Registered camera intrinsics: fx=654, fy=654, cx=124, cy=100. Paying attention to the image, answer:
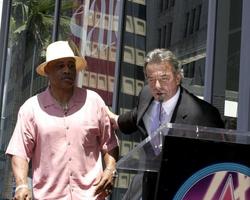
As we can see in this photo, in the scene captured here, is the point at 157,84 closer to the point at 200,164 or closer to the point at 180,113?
the point at 180,113

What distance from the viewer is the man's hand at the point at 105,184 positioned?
4090mm

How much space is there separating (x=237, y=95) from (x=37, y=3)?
544 cm

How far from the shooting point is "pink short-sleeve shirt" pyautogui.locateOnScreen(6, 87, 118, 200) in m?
4.08

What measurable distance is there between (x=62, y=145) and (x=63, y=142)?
20 mm

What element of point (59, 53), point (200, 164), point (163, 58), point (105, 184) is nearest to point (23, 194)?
point (105, 184)

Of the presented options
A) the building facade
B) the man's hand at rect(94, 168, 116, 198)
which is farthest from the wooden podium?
the man's hand at rect(94, 168, 116, 198)

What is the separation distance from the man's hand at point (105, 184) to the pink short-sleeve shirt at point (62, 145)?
0.06m

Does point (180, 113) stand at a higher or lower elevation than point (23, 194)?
higher

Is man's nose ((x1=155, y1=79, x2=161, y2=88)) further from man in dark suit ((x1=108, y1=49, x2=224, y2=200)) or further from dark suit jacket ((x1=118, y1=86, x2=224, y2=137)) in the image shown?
dark suit jacket ((x1=118, y1=86, x2=224, y2=137))

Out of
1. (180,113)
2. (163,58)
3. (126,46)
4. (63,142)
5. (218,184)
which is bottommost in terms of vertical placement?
(218,184)

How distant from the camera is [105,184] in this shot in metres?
4.10

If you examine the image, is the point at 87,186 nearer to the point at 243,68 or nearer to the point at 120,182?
the point at 120,182

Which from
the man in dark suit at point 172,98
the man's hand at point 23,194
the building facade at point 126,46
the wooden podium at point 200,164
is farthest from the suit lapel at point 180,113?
the man's hand at point 23,194

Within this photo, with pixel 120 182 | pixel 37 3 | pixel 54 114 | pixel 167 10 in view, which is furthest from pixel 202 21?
pixel 37 3
